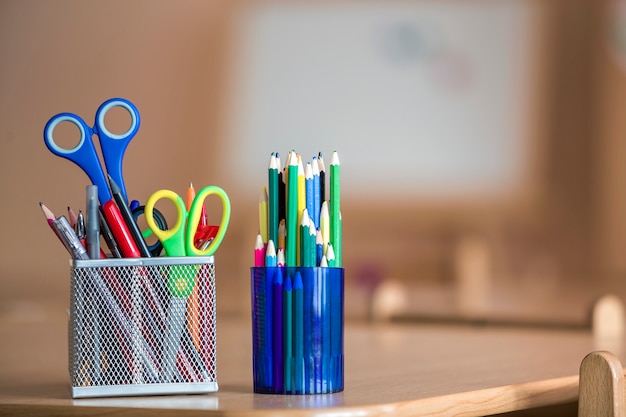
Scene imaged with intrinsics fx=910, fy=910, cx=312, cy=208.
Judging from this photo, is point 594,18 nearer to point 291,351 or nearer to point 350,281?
point 350,281

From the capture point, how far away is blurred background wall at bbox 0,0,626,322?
1.84 m

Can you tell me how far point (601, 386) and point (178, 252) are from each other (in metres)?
0.33

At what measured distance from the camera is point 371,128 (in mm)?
2166

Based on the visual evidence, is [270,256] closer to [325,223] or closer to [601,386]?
[325,223]

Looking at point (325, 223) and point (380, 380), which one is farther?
point (380, 380)

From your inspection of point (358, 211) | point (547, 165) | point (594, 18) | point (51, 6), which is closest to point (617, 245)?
point (547, 165)

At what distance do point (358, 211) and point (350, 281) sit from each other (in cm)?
17

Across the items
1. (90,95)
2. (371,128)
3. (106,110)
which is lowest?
(106,110)

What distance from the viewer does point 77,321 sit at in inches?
26.4

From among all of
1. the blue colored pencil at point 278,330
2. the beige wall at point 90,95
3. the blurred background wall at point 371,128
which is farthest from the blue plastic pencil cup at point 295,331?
the beige wall at point 90,95

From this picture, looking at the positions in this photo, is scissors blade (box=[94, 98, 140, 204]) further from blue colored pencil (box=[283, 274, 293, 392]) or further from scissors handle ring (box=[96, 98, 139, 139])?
blue colored pencil (box=[283, 274, 293, 392])

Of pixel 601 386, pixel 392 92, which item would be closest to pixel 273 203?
pixel 601 386

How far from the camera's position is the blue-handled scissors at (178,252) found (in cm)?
67

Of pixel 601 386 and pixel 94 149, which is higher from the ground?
pixel 94 149
